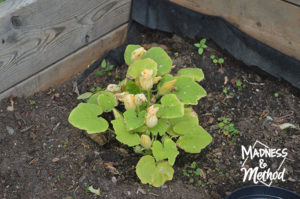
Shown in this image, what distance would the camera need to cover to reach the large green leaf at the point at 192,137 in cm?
173

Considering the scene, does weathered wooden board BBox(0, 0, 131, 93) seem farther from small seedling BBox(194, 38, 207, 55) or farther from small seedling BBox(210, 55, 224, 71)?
small seedling BBox(210, 55, 224, 71)

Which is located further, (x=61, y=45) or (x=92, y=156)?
(x=61, y=45)

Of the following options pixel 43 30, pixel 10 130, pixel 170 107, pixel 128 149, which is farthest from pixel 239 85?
pixel 10 130

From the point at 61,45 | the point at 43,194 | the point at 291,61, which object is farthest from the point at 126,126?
the point at 291,61

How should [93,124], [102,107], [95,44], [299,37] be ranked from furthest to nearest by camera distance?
[95,44] → [299,37] → [102,107] → [93,124]

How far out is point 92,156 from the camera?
185cm

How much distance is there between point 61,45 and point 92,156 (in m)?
0.70

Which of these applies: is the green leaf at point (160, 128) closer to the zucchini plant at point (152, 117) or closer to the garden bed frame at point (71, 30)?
the zucchini plant at point (152, 117)

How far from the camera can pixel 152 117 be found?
164 centimetres

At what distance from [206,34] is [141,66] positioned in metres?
0.73

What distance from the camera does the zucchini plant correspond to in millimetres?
1668

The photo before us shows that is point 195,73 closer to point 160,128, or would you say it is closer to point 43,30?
point 160,128

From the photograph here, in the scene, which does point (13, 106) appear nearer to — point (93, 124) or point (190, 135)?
point (93, 124)

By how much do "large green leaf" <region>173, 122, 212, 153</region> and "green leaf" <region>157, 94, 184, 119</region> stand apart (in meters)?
0.14
